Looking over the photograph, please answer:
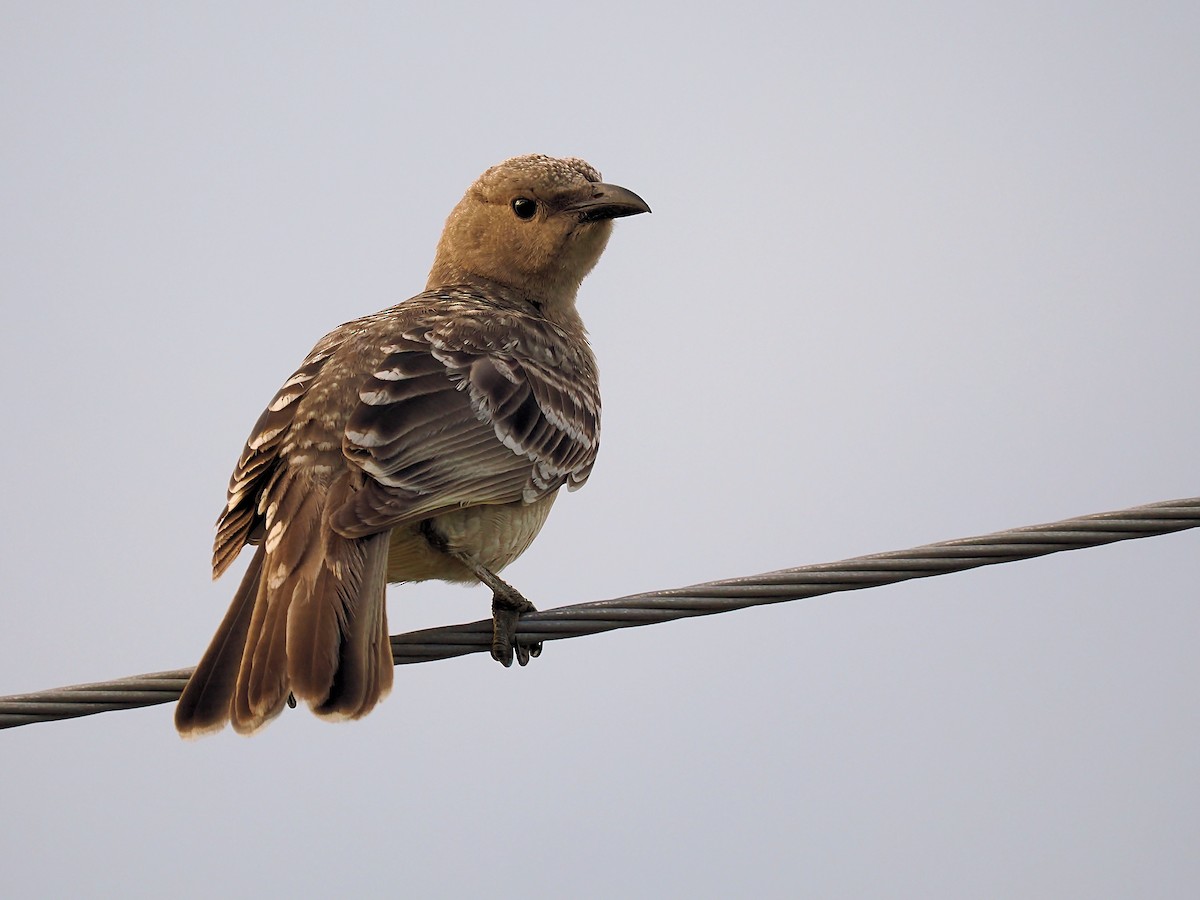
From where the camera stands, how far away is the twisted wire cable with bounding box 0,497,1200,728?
4.57 m

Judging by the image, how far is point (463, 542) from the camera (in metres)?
6.07

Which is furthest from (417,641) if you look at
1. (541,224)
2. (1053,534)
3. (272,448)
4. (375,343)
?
(541,224)

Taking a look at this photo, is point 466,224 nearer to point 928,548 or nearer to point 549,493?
point 549,493

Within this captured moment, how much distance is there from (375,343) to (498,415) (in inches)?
24.6

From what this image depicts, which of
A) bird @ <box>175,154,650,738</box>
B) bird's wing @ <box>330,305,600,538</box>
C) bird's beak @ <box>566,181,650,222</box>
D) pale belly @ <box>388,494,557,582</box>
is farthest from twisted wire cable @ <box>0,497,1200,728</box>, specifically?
bird's beak @ <box>566,181,650,222</box>

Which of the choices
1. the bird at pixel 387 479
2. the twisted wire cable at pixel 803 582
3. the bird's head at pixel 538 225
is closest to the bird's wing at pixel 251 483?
the bird at pixel 387 479

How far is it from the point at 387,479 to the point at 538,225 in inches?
109

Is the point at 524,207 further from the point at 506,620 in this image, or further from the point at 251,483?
the point at 506,620

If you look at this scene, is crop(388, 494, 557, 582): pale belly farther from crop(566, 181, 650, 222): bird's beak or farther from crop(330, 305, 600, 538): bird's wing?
crop(566, 181, 650, 222): bird's beak

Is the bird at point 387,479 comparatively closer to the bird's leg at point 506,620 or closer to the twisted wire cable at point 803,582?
the bird's leg at point 506,620

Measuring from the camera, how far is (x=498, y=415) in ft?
21.1

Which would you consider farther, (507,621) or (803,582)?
(507,621)

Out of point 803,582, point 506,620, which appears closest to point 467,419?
point 506,620

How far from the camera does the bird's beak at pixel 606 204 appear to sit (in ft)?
25.4
